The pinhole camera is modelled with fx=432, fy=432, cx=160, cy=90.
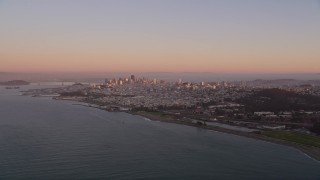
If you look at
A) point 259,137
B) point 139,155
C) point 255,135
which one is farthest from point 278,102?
point 139,155

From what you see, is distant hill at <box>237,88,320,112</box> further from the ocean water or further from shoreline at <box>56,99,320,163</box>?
the ocean water

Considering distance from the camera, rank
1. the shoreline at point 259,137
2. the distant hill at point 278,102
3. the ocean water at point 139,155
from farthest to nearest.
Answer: the distant hill at point 278,102 → the shoreline at point 259,137 → the ocean water at point 139,155

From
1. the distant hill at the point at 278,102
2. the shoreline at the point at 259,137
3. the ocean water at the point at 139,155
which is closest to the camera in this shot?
the ocean water at the point at 139,155

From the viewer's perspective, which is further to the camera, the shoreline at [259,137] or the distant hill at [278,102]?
the distant hill at [278,102]

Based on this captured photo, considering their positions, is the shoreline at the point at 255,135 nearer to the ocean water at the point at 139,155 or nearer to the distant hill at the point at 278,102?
the ocean water at the point at 139,155

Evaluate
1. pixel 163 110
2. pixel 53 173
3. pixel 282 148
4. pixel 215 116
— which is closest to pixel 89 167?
pixel 53 173

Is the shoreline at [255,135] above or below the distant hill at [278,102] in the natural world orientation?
below

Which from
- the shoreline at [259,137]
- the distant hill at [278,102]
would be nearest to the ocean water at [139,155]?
the shoreline at [259,137]

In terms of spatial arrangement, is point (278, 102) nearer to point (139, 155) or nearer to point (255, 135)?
point (255, 135)

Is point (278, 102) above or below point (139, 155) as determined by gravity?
above

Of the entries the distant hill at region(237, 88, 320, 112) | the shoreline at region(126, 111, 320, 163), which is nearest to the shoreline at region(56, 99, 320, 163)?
the shoreline at region(126, 111, 320, 163)
